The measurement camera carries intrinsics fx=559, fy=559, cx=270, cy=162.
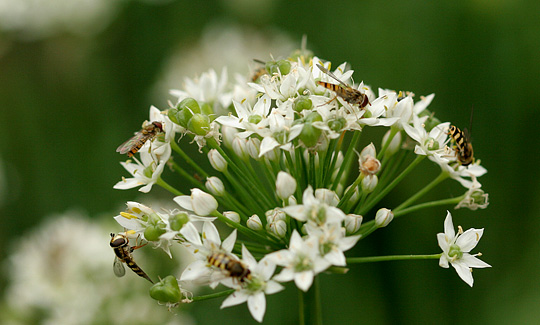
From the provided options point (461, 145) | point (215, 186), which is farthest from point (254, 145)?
point (461, 145)

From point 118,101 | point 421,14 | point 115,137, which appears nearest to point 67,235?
point 115,137

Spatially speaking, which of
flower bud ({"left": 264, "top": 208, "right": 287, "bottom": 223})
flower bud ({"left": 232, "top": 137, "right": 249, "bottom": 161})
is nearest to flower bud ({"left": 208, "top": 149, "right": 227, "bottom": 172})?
flower bud ({"left": 232, "top": 137, "right": 249, "bottom": 161})

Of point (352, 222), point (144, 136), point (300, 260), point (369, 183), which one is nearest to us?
point (300, 260)

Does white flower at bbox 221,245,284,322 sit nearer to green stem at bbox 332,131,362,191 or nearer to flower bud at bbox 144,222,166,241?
flower bud at bbox 144,222,166,241

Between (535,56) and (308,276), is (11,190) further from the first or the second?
(535,56)

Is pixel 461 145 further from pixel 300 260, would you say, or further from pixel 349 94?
pixel 300 260

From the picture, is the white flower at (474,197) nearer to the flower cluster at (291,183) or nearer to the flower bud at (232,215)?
the flower cluster at (291,183)

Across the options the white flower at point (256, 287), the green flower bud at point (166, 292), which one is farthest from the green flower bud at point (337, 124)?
the green flower bud at point (166, 292)
